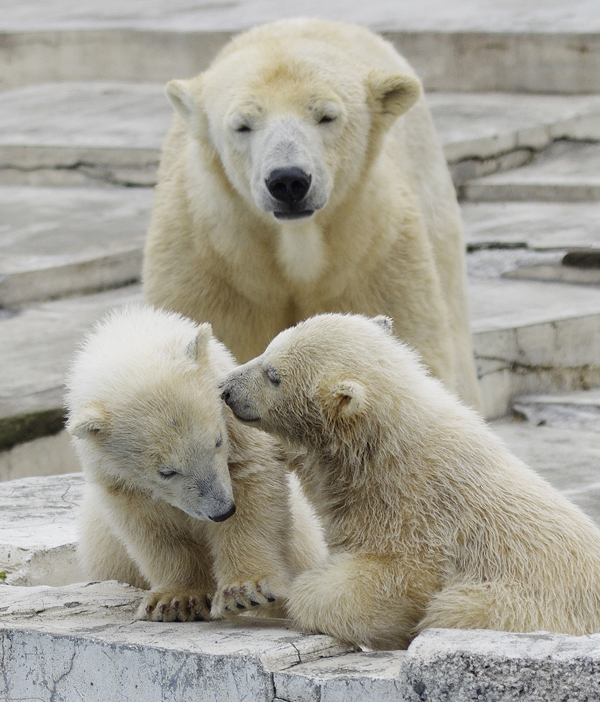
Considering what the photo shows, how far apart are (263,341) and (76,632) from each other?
165 cm

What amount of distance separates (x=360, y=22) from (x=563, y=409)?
5386 mm

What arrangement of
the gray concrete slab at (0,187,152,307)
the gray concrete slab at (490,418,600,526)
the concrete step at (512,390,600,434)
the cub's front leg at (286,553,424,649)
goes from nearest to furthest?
the cub's front leg at (286,553,424,649), the gray concrete slab at (490,418,600,526), the concrete step at (512,390,600,434), the gray concrete slab at (0,187,152,307)

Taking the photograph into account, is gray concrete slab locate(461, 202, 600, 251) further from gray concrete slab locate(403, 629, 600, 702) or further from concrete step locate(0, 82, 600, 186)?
gray concrete slab locate(403, 629, 600, 702)

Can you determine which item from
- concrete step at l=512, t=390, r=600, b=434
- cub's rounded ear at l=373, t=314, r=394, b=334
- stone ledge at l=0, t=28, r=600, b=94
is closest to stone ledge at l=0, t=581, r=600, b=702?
cub's rounded ear at l=373, t=314, r=394, b=334

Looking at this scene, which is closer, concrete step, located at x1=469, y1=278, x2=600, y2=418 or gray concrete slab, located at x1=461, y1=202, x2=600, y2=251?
concrete step, located at x1=469, y1=278, x2=600, y2=418

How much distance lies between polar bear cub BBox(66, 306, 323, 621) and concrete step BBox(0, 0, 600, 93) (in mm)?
6968

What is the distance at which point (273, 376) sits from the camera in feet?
8.32

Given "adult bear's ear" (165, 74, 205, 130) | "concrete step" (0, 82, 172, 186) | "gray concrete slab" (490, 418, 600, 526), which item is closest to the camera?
"adult bear's ear" (165, 74, 205, 130)

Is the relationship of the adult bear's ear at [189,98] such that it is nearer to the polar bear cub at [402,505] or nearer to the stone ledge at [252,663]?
the polar bear cub at [402,505]

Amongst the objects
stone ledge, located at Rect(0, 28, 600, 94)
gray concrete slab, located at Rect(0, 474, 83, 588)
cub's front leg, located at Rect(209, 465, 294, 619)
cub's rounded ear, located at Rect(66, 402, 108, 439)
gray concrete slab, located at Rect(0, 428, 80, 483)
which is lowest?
gray concrete slab, located at Rect(0, 428, 80, 483)

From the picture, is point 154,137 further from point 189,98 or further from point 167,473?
point 167,473

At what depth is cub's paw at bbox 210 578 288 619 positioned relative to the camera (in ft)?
8.11

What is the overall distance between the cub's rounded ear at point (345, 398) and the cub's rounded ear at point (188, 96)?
1793 millimetres

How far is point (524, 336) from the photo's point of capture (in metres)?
5.75
